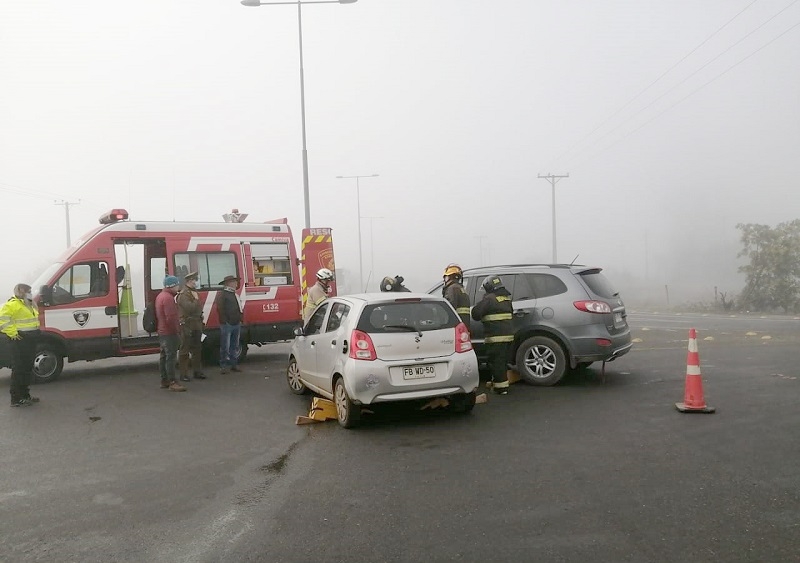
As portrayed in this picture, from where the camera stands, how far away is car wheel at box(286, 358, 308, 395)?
30.0 ft

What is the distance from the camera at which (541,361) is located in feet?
30.3

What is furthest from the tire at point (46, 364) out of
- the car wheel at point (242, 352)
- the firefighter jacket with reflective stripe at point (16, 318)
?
the car wheel at point (242, 352)

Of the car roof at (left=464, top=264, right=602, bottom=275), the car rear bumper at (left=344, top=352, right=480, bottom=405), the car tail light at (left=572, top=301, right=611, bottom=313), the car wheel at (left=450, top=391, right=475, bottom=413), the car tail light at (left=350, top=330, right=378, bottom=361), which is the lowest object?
the car wheel at (left=450, top=391, right=475, bottom=413)

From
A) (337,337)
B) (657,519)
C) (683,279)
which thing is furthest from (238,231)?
(683,279)

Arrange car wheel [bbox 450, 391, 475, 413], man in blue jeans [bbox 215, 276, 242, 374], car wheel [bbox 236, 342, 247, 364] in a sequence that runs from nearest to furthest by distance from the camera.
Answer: car wheel [bbox 450, 391, 475, 413]
man in blue jeans [bbox 215, 276, 242, 374]
car wheel [bbox 236, 342, 247, 364]

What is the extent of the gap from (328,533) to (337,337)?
3439 millimetres

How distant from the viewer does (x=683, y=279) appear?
87.6 metres

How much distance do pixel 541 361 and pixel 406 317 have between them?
115 inches

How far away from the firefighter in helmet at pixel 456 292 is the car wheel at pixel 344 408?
2.44 metres

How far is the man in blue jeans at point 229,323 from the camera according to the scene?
1141 centimetres

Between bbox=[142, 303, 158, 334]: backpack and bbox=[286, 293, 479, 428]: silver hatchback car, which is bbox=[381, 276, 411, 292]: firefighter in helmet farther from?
bbox=[142, 303, 158, 334]: backpack

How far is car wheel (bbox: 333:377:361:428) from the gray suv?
2.93 meters

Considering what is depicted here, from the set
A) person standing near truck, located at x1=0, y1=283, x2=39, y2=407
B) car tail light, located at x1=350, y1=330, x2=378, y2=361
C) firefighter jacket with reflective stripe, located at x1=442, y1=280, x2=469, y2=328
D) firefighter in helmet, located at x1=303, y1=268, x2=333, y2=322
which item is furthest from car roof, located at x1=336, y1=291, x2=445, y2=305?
person standing near truck, located at x1=0, y1=283, x2=39, y2=407

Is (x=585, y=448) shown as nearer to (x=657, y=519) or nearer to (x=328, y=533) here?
(x=657, y=519)
